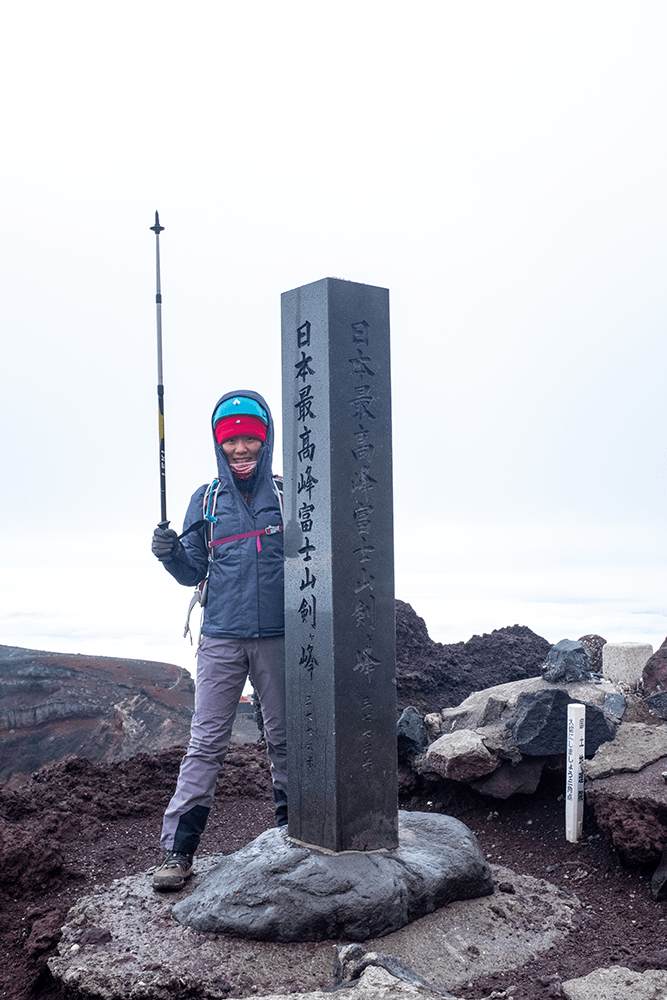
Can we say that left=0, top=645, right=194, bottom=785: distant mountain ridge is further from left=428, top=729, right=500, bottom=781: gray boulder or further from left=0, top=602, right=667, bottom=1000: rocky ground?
left=428, top=729, right=500, bottom=781: gray boulder

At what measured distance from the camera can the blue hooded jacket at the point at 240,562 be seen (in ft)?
16.2

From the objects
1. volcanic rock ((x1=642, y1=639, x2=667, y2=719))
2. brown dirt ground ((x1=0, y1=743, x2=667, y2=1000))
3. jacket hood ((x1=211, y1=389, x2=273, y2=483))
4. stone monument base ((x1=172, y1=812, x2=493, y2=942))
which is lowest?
brown dirt ground ((x1=0, y1=743, x2=667, y2=1000))

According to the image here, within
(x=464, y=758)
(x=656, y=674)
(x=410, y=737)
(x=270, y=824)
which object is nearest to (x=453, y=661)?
(x=410, y=737)

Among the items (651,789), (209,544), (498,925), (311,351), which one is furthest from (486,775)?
(311,351)

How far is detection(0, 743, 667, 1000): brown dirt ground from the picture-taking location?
4.11 metres

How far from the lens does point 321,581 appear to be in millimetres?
4535

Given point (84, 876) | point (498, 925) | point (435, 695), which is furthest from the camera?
point (435, 695)

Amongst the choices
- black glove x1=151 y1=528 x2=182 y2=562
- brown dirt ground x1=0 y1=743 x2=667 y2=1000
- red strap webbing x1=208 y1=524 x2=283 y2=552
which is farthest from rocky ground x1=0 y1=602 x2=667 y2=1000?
red strap webbing x1=208 y1=524 x2=283 y2=552

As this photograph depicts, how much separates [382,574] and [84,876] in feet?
9.27

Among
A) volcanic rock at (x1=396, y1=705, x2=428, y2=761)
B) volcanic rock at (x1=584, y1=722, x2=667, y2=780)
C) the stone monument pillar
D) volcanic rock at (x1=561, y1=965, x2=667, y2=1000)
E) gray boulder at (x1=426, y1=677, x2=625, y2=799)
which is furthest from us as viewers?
volcanic rock at (x1=396, y1=705, x2=428, y2=761)

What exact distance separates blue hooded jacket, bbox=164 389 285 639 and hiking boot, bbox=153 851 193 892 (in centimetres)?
132

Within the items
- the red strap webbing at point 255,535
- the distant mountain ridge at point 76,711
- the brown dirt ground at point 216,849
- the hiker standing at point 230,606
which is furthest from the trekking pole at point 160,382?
the distant mountain ridge at point 76,711

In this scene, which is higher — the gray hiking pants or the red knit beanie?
the red knit beanie

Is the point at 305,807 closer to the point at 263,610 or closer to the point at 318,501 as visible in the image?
the point at 263,610
